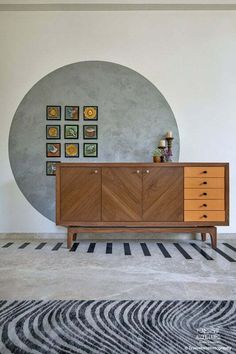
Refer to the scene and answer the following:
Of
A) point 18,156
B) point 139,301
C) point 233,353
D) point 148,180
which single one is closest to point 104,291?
point 139,301

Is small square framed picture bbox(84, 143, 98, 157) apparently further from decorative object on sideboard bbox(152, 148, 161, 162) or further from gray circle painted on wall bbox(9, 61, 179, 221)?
decorative object on sideboard bbox(152, 148, 161, 162)

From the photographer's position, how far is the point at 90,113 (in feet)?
11.7

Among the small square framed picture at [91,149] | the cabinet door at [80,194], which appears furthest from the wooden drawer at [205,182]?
the small square framed picture at [91,149]

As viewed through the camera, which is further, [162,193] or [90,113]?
[90,113]

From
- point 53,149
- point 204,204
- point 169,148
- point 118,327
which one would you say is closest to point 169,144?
point 169,148

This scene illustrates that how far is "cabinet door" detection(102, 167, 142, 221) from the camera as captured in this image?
9.78ft

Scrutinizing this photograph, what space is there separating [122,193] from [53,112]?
1464 millimetres

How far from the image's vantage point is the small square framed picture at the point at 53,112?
3.55m

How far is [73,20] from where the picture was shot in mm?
3549

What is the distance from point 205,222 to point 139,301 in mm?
1558

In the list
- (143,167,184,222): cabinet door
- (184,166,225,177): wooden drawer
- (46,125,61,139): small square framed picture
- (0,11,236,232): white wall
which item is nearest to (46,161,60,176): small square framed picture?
(46,125,61,139): small square framed picture

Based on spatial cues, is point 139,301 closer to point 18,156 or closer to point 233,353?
point 233,353

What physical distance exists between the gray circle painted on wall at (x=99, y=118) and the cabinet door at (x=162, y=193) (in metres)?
0.63

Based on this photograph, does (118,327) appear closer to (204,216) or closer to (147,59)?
(204,216)
